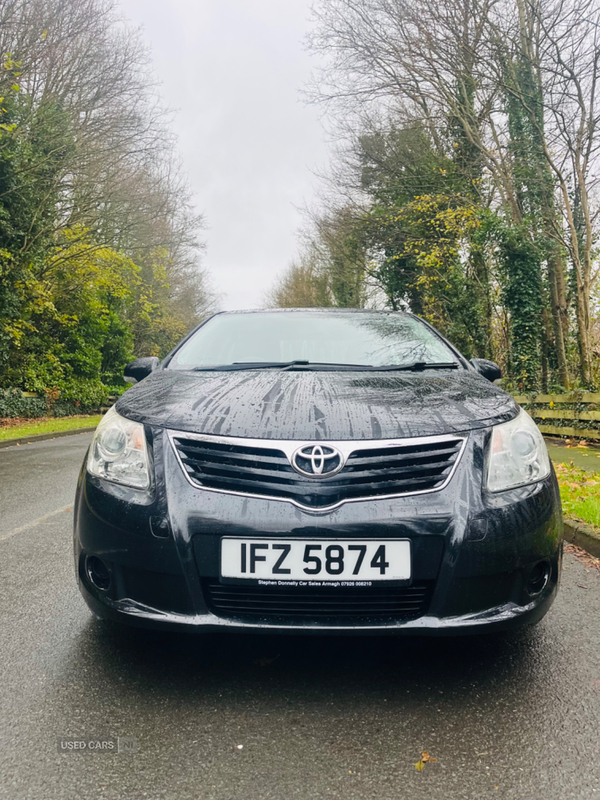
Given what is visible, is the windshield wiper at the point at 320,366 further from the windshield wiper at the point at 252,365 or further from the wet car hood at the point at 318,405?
the wet car hood at the point at 318,405

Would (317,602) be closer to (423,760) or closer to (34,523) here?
(423,760)

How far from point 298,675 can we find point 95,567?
0.80 m

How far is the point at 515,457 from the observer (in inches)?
92.4

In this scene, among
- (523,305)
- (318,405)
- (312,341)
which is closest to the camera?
(318,405)

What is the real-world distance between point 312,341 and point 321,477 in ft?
5.50

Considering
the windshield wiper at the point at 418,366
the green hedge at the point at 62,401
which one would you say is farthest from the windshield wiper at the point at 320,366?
the green hedge at the point at 62,401

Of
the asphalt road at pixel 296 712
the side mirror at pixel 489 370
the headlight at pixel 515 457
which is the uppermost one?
the side mirror at pixel 489 370

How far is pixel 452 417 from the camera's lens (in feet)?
7.76

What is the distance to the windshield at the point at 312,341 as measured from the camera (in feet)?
11.4

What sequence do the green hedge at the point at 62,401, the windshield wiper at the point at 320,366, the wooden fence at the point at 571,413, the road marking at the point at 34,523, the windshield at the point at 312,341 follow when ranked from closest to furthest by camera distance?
the windshield wiper at the point at 320,366 → the windshield at the point at 312,341 → the road marking at the point at 34,523 → the wooden fence at the point at 571,413 → the green hedge at the point at 62,401

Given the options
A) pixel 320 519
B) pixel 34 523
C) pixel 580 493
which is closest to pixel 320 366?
pixel 320 519

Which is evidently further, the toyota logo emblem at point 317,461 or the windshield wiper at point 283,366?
the windshield wiper at point 283,366

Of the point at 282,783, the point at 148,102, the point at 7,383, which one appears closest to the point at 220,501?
the point at 282,783

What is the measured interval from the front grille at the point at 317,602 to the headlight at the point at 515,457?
44 centimetres
